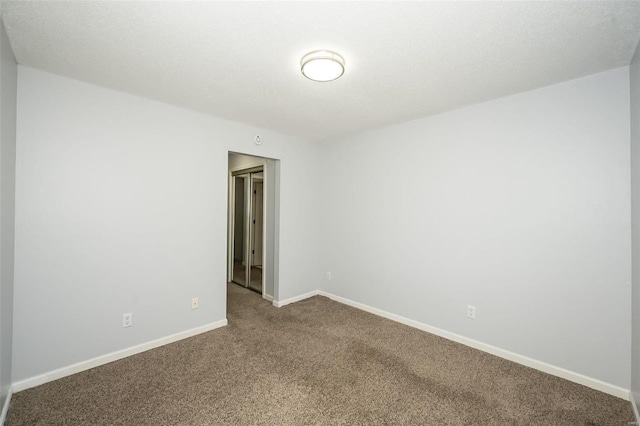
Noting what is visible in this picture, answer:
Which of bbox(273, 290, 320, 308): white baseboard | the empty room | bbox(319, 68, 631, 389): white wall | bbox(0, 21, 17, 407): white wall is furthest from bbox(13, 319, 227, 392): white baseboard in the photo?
bbox(319, 68, 631, 389): white wall

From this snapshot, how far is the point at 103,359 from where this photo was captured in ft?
8.07

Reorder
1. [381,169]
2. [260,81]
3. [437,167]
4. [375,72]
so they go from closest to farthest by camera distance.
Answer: [375,72] → [260,81] → [437,167] → [381,169]

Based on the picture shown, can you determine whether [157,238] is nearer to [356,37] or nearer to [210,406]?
[210,406]

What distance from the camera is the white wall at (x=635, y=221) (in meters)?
1.84

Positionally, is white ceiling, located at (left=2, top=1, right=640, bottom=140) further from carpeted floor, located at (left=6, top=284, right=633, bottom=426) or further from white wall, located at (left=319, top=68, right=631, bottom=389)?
carpeted floor, located at (left=6, top=284, right=633, bottom=426)

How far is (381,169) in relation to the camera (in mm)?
3668

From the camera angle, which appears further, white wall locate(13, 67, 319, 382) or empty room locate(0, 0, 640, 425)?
white wall locate(13, 67, 319, 382)

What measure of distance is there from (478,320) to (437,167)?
1.68m

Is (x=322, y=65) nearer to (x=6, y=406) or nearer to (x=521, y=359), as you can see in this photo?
(x=521, y=359)

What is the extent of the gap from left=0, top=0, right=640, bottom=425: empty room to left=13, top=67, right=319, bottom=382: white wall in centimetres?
2

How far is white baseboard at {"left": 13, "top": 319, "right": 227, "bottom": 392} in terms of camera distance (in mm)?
2127

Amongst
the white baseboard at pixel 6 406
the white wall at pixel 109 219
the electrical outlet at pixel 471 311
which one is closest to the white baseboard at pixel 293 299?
the white wall at pixel 109 219

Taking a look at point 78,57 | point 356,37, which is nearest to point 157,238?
point 78,57

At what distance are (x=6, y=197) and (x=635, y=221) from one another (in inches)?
172
